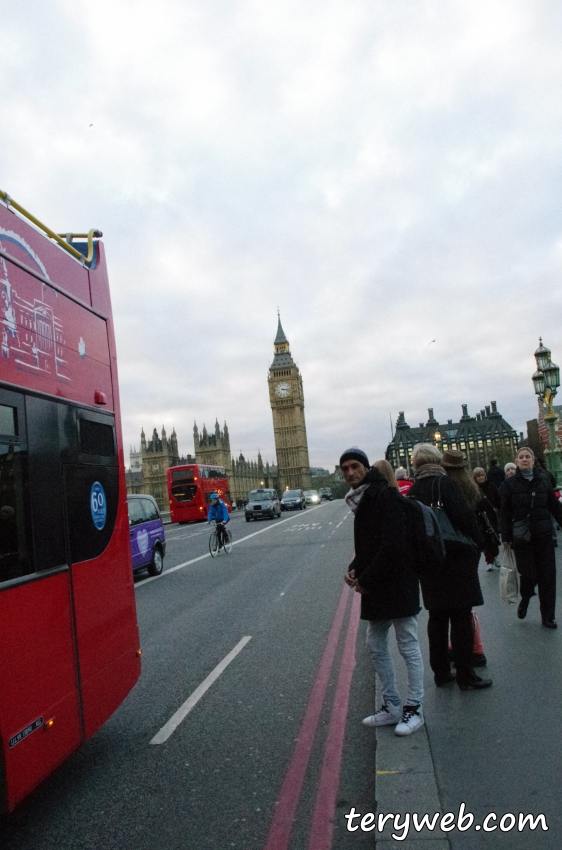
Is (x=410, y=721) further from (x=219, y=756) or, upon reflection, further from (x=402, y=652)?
(x=219, y=756)

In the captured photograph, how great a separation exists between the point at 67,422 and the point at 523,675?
406cm

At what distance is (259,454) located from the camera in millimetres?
145000

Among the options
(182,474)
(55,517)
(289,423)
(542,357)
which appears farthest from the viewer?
(289,423)

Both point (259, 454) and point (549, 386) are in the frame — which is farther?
point (259, 454)

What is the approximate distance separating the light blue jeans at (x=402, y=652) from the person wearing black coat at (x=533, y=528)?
2732 mm

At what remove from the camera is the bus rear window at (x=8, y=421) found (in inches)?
125

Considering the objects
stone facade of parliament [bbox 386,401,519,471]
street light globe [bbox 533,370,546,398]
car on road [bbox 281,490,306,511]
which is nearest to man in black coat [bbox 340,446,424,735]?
street light globe [bbox 533,370,546,398]

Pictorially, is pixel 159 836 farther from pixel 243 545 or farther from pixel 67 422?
pixel 243 545

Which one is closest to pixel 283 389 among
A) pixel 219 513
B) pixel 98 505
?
pixel 219 513

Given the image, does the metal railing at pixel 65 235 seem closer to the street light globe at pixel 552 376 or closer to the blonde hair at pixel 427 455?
the blonde hair at pixel 427 455

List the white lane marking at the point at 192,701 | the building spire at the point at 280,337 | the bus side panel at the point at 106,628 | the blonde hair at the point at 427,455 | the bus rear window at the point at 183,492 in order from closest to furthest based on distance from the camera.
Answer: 1. the bus side panel at the point at 106,628
2. the white lane marking at the point at 192,701
3. the blonde hair at the point at 427,455
4. the bus rear window at the point at 183,492
5. the building spire at the point at 280,337

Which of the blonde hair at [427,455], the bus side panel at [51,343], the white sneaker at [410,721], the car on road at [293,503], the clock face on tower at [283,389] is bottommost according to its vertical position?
the car on road at [293,503]

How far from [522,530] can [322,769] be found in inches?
143

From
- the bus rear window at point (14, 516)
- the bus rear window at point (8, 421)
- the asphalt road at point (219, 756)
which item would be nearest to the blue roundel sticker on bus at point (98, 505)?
the bus rear window at point (14, 516)
